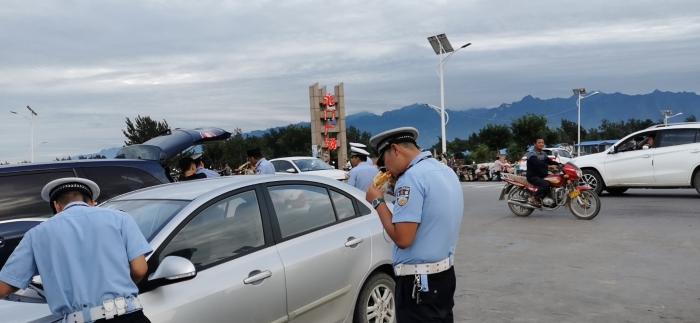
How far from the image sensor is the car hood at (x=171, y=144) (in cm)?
816

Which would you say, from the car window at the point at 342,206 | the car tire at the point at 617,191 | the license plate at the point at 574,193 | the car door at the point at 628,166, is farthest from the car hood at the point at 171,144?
the car tire at the point at 617,191

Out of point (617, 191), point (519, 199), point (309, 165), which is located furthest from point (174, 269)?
point (309, 165)

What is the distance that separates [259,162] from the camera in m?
11.6

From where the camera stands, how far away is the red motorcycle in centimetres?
1266

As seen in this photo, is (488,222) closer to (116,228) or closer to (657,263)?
(657,263)

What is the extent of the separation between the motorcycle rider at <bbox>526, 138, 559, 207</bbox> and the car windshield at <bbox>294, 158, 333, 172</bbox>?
1228 cm

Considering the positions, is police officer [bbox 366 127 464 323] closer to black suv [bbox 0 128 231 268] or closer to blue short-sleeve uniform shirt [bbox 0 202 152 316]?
blue short-sleeve uniform shirt [bbox 0 202 152 316]

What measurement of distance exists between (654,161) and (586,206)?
4506mm

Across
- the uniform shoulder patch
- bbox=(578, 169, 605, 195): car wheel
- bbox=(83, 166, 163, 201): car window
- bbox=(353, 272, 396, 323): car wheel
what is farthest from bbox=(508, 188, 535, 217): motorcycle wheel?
the uniform shoulder patch

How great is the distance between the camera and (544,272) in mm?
8008

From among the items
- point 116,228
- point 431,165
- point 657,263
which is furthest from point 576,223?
point 116,228

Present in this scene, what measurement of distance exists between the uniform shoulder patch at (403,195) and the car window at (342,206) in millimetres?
1789

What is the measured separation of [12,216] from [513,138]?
64490mm

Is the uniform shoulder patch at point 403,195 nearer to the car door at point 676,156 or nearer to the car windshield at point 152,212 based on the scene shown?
the car windshield at point 152,212
